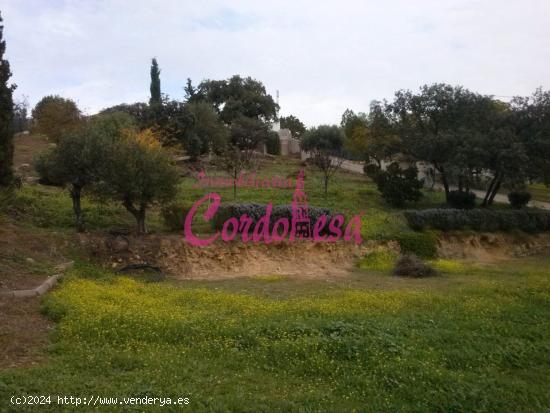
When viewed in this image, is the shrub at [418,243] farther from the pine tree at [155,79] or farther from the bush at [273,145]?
the pine tree at [155,79]

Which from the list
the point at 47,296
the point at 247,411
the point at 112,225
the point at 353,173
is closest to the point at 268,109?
the point at 353,173

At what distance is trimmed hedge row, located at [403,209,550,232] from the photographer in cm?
2084

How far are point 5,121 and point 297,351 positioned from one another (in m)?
14.0

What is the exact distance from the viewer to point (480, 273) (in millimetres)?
16156

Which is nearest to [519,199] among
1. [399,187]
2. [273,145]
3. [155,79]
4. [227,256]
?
[399,187]

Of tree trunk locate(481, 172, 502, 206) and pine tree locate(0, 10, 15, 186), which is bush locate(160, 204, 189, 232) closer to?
pine tree locate(0, 10, 15, 186)

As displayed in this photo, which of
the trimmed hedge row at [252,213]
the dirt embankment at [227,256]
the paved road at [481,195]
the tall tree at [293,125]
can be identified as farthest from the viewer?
the tall tree at [293,125]

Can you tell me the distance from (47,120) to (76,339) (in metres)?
29.5

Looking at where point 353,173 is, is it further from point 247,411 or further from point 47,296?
point 247,411

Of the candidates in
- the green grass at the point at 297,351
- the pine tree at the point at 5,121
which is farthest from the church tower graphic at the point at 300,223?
the pine tree at the point at 5,121

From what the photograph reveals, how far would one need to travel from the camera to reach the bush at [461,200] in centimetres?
2567

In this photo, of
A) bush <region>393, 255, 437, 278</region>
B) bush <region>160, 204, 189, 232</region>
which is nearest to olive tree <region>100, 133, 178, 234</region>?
bush <region>160, 204, 189, 232</region>

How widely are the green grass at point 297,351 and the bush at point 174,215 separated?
5874mm

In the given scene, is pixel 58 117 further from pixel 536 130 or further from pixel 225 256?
pixel 536 130
